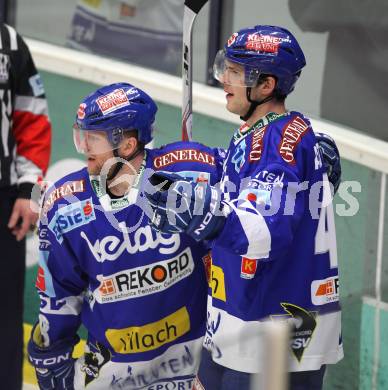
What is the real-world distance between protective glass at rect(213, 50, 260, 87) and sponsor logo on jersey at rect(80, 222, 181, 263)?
52 cm

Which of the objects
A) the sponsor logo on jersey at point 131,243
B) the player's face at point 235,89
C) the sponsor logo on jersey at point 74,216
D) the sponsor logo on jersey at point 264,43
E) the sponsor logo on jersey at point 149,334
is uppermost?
the sponsor logo on jersey at point 264,43

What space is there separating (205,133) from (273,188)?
76.8 inches

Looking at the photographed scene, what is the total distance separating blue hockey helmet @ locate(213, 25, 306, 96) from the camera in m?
3.30

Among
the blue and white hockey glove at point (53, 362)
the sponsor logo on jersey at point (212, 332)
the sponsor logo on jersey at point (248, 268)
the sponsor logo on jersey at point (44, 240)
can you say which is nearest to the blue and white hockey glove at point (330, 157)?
the sponsor logo on jersey at point (248, 268)

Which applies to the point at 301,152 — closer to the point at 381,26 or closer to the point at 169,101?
the point at 381,26

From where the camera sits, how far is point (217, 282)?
3.37 meters

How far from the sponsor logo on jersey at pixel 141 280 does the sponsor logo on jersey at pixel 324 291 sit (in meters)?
0.49

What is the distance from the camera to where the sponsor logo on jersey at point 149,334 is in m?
3.64

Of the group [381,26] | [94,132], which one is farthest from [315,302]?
[381,26]

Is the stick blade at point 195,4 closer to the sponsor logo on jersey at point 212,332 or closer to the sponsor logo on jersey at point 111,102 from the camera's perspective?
the sponsor logo on jersey at point 111,102

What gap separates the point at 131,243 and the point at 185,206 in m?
0.72

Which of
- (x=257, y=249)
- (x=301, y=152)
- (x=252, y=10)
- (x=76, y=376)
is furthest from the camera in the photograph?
(x=252, y=10)

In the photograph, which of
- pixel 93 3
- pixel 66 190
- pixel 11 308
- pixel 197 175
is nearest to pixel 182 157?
pixel 197 175

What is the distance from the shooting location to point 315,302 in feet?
10.8
